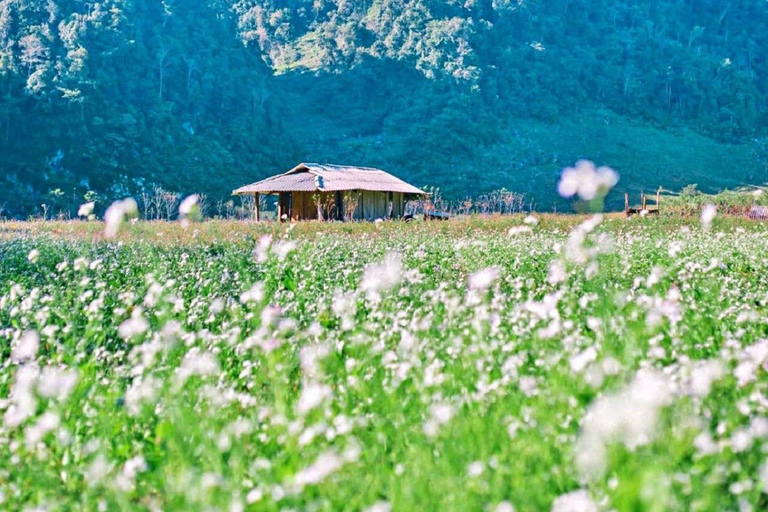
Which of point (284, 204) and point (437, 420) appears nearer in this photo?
point (437, 420)

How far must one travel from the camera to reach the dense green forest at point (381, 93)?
192 feet

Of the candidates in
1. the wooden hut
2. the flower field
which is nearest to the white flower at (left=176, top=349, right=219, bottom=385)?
the flower field

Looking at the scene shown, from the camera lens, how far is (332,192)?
3534cm

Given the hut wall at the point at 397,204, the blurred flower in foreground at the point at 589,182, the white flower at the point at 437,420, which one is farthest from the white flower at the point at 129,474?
the hut wall at the point at 397,204

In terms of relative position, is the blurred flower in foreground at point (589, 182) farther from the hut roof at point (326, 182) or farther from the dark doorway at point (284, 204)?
the dark doorway at point (284, 204)

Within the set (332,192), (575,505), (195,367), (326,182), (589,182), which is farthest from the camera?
(332,192)

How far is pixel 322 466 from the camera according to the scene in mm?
2592

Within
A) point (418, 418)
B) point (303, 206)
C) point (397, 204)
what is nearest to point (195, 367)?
point (418, 418)

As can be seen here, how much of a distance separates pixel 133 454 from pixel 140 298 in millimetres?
4468

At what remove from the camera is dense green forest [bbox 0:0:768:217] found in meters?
58.6

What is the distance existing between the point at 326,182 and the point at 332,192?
4.69ft

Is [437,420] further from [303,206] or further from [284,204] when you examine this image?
[284,204]

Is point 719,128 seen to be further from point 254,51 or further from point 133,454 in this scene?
point 133,454

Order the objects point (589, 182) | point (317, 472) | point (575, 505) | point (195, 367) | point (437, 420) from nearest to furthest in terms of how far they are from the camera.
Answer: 1. point (575, 505)
2. point (317, 472)
3. point (437, 420)
4. point (589, 182)
5. point (195, 367)
